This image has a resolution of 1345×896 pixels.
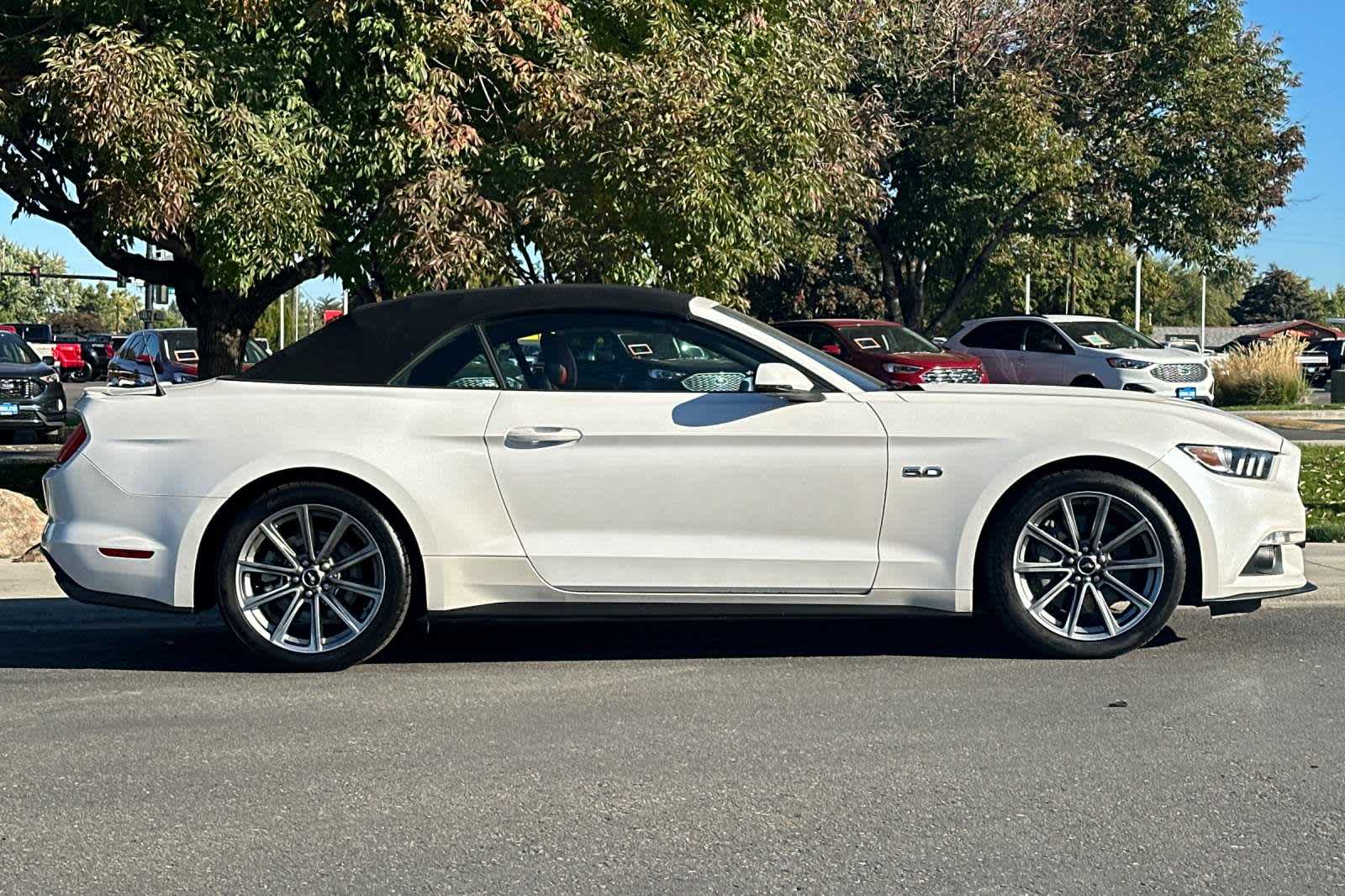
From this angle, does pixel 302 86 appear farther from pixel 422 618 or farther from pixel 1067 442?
pixel 1067 442

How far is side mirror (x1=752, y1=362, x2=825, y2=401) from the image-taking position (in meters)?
6.25

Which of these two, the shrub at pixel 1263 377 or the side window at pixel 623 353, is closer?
the side window at pixel 623 353

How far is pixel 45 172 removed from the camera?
612 inches

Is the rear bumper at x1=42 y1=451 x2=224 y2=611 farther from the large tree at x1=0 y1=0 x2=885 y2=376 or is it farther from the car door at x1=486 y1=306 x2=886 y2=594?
the large tree at x1=0 y1=0 x2=885 y2=376

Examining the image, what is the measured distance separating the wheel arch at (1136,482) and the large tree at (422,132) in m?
6.22

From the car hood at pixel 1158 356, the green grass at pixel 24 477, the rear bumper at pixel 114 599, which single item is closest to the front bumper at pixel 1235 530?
the rear bumper at pixel 114 599

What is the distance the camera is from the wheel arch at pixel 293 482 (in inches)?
250

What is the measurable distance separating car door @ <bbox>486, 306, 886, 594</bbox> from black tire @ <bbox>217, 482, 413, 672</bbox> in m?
0.50

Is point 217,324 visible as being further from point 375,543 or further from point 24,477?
point 375,543

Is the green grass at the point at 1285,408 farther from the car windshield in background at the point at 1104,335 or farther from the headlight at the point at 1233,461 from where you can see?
the headlight at the point at 1233,461

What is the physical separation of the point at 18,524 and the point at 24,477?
4392 mm

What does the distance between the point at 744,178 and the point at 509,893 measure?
9945 mm

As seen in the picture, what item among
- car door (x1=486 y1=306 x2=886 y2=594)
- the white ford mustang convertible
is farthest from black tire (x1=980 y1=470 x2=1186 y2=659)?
car door (x1=486 y1=306 x2=886 y2=594)

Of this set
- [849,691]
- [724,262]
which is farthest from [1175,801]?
[724,262]
